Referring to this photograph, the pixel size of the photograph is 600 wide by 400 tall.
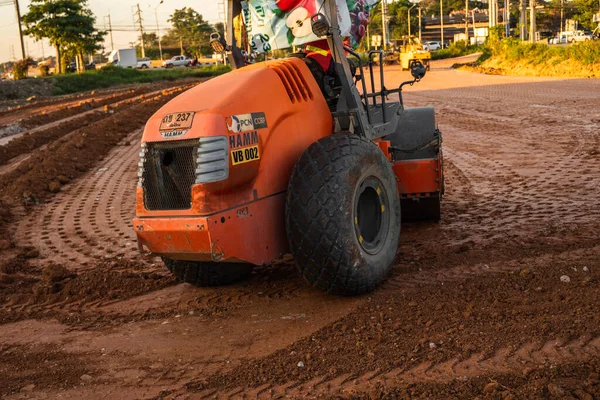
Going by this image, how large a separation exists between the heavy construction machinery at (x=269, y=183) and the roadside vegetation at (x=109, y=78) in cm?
4460

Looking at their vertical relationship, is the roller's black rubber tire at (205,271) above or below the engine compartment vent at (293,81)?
below

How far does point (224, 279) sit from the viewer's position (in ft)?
21.0

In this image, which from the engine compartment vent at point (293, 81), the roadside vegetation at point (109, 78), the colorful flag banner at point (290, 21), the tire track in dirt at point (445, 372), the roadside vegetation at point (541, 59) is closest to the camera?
the tire track in dirt at point (445, 372)

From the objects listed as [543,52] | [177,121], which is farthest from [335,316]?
[543,52]

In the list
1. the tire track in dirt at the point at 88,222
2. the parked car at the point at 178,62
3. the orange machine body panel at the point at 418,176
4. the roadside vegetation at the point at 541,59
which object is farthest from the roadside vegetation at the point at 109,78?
the orange machine body panel at the point at 418,176

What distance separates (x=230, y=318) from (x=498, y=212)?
4.07m

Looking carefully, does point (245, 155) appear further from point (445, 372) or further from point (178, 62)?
point (178, 62)

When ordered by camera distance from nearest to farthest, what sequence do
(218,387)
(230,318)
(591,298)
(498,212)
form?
(218,387), (591,298), (230,318), (498,212)

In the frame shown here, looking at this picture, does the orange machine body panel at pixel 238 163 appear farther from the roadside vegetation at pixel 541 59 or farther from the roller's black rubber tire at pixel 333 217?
the roadside vegetation at pixel 541 59

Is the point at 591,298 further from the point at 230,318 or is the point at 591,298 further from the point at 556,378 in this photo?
the point at 230,318

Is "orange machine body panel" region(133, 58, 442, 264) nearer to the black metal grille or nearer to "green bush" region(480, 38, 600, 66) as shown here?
the black metal grille

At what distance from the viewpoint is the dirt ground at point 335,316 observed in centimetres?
434

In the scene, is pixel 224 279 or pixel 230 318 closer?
Result: pixel 230 318

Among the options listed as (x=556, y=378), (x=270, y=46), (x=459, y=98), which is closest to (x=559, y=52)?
(x=459, y=98)
